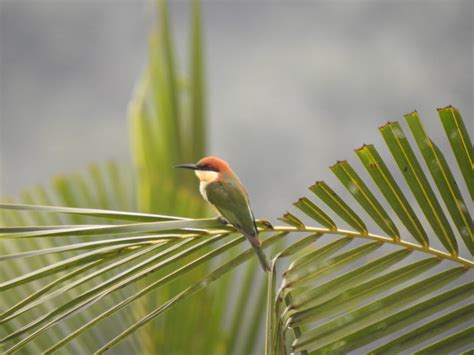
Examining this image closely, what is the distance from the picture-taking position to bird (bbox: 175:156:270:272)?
1.11 metres

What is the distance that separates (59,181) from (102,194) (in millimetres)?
137

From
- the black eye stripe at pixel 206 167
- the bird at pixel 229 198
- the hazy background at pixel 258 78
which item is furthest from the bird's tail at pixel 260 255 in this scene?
the hazy background at pixel 258 78

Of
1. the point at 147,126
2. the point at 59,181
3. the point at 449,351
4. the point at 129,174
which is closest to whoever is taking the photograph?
the point at 449,351

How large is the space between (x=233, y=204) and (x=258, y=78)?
1329 centimetres

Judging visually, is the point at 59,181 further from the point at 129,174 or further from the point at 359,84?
the point at 359,84

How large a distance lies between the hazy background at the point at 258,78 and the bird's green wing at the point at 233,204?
9503 mm

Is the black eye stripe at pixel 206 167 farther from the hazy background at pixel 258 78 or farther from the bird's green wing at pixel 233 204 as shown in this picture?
the hazy background at pixel 258 78

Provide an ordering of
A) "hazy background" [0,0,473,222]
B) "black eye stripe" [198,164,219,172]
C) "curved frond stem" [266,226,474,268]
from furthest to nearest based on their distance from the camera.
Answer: "hazy background" [0,0,473,222] → "black eye stripe" [198,164,219,172] → "curved frond stem" [266,226,474,268]

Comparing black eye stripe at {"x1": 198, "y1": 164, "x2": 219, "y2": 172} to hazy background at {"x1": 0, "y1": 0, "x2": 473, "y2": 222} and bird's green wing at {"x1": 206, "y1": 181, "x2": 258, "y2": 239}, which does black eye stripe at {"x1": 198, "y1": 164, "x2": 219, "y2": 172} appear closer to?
bird's green wing at {"x1": 206, "y1": 181, "x2": 258, "y2": 239}

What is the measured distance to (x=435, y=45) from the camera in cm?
1299

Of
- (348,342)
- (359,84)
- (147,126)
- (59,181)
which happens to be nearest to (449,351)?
(348,342)

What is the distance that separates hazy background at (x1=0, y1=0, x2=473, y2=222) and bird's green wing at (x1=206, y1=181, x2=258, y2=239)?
950 cm

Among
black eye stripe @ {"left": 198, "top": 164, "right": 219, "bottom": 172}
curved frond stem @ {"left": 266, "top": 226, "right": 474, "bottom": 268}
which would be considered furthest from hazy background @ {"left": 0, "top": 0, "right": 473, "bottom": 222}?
curved frond stem @ {"left": 266, "top": 226, "right": 474, "bottom": 268}

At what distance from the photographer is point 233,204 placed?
1281 mm
